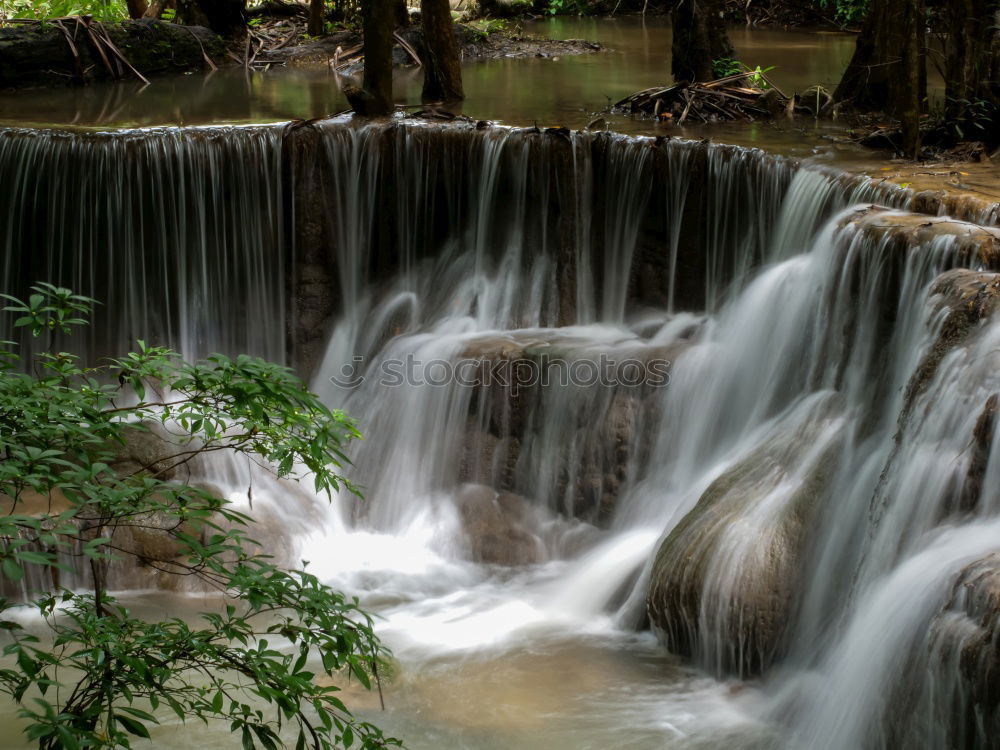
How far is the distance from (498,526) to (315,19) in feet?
36.7

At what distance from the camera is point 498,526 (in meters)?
7.55

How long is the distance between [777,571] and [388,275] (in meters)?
4.84

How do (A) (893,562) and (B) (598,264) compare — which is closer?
(A) (893,562)

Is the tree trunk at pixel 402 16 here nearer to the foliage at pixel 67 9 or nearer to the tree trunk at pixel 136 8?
the foliage at pixel 67 9

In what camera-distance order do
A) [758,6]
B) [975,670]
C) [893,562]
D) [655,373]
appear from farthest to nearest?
[758,6] < [655,373] < [893,562] < [975,670]

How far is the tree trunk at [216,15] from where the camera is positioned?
51.1 feet

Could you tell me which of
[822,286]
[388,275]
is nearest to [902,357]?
[822,286]

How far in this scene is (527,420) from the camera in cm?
783

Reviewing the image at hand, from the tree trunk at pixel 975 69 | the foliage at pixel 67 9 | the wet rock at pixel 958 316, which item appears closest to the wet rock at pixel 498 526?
the wet rock at pixel 958 316

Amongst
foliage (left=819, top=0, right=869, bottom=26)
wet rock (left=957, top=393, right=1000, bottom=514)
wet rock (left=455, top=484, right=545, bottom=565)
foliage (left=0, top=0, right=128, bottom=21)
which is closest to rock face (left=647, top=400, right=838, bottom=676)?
wet rock (left=957, top=393, right=1000, bottom=514)

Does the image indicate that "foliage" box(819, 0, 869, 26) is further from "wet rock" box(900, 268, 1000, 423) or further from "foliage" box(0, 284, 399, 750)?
"foliage" box(0, 284, 399, 750)

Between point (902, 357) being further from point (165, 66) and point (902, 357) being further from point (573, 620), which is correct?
point (165, 66)

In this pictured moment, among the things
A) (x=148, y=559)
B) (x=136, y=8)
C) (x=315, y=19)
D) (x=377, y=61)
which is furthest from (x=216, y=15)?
(x=148, y=559)

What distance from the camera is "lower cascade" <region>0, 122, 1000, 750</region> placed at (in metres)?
5.25
